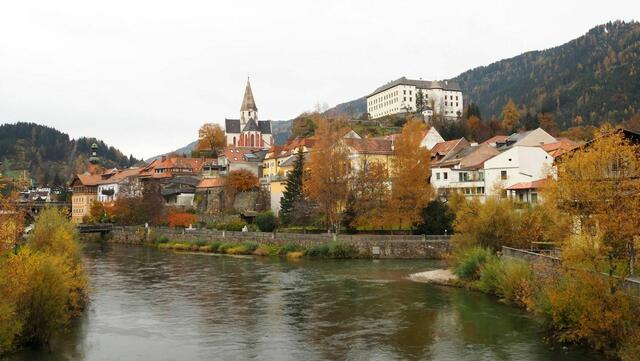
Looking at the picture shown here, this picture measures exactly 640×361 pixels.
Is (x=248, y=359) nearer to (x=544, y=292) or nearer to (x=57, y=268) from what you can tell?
(x=57, y=268)

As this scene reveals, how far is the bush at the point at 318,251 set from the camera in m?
51.1

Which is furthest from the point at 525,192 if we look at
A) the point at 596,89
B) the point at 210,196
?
the point at 596,89

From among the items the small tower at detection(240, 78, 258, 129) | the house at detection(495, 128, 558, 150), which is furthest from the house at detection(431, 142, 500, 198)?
the small tower at detection(240, 78, 258, 129)

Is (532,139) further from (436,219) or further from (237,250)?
(237,250)

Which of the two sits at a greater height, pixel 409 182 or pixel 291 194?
pixel 409 182

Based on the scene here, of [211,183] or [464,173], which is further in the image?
[211,183]

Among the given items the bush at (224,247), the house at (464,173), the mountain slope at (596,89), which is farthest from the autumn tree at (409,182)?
the mountain slope at (596,89)

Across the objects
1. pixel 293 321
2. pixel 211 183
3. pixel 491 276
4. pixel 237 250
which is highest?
pixel 211 183

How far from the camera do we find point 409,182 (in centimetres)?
5234

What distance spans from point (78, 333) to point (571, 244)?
19.0m

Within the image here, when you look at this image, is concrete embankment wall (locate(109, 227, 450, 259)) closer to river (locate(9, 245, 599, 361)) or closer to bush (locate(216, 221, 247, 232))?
bush (locate(216, 221, 247, 232))

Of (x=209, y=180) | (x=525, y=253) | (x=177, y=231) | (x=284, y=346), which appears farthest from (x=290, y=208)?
Answer: (x=284, y=346)

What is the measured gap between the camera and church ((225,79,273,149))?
12406 centimetres

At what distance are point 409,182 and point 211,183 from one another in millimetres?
40059
